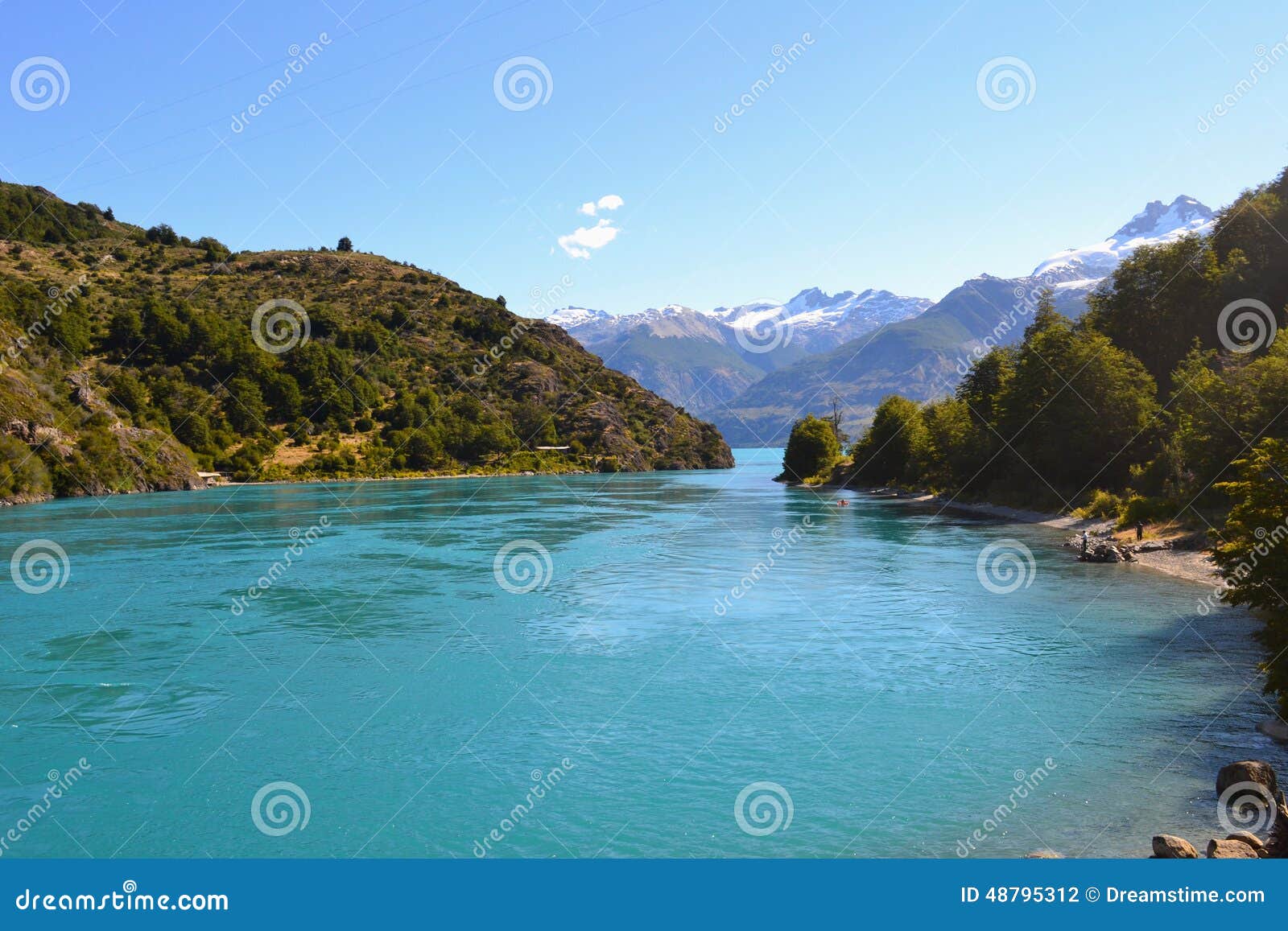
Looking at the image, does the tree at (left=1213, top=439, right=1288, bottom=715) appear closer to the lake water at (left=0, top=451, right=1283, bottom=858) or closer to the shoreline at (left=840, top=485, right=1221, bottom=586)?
the lake water at (left=0, top=451, right=1283, bottom=858)

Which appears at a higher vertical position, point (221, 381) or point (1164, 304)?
point (221, 381)

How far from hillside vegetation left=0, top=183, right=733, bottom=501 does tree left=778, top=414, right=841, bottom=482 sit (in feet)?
170

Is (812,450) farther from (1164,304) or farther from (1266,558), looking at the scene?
(1266,558)

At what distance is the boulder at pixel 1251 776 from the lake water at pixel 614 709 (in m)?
0.57

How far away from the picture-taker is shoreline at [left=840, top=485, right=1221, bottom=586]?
3975cm

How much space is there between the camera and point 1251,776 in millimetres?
14211

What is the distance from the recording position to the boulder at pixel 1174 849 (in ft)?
38.4

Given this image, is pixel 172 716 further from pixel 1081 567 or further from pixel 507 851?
pixel 1081 567

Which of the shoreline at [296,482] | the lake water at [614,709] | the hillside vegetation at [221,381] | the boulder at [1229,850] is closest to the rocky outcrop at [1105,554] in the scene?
the lake water at [614,709]

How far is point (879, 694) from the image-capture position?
22969mm

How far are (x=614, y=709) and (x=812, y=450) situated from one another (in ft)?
437

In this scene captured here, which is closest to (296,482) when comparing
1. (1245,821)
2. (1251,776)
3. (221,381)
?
(221,381)

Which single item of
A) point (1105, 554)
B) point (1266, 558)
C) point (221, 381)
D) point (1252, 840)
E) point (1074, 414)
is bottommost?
point (1105, 554)

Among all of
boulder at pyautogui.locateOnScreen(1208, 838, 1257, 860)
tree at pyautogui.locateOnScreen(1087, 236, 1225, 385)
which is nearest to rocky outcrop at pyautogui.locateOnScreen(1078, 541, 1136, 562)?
boulder at pyautogui.locateOnScreen(1208, 838, 1257, 860)
